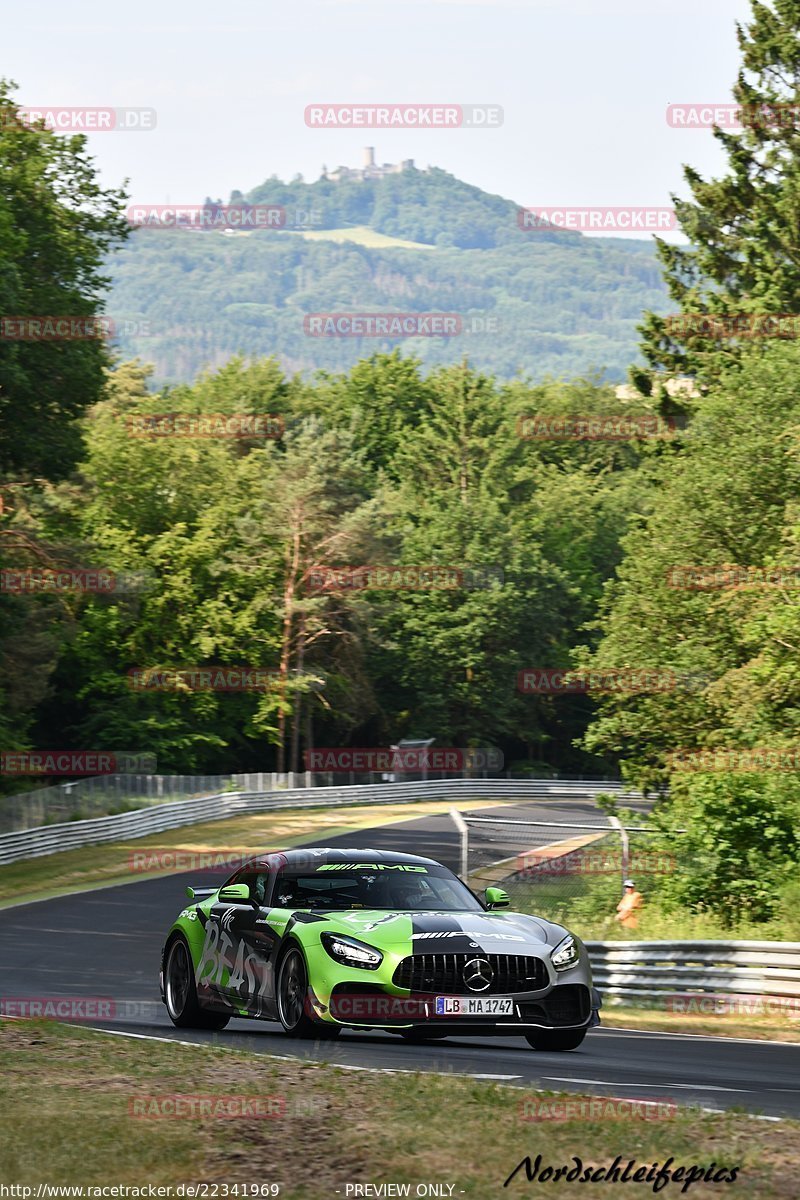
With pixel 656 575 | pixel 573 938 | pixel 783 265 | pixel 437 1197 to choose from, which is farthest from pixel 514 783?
pixel 437 1197

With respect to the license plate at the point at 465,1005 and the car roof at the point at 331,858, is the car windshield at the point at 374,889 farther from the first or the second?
the license plate at the point at 465,1005

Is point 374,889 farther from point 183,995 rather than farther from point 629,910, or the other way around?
point 629,910

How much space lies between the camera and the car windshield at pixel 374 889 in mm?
13000

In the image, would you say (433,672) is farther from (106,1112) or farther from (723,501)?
(106,1112)

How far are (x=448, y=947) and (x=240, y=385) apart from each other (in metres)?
92.6

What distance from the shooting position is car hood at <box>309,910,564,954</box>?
1206cm

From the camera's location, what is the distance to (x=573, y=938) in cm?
1262

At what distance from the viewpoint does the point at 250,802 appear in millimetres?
62938
